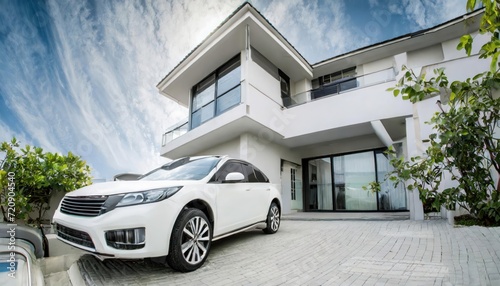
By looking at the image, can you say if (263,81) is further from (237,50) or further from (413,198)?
(413,198)

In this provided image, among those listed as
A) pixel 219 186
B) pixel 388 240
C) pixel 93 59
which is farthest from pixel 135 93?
pixel 388 240

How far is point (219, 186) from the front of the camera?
363 centimetres

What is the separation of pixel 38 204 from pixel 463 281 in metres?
6.43

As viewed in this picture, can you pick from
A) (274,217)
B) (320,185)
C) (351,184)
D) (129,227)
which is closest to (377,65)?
(351,184)

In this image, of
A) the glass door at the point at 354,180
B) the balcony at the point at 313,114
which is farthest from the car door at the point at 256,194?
the glass door at the point at 354,180

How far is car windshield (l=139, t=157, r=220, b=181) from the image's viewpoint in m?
3.61

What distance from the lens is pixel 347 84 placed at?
29.7 feet

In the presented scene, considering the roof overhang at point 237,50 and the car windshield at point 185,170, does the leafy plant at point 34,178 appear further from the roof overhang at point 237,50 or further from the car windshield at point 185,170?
the roof overhang at point 237,50

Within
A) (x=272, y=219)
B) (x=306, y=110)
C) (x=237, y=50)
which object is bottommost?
(x=272, y=219)

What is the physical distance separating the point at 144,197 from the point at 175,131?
32.7 ft

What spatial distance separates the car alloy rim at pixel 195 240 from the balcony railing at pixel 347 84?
7678 millimetres

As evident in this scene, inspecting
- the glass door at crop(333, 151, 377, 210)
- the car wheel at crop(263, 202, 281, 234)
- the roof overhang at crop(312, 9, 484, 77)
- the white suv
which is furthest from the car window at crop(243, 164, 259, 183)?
the roof overhang at crop(312, 9, 484, 77)

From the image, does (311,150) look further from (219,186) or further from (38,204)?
(38,204)

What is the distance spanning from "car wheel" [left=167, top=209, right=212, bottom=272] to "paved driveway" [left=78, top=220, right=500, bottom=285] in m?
0.12
